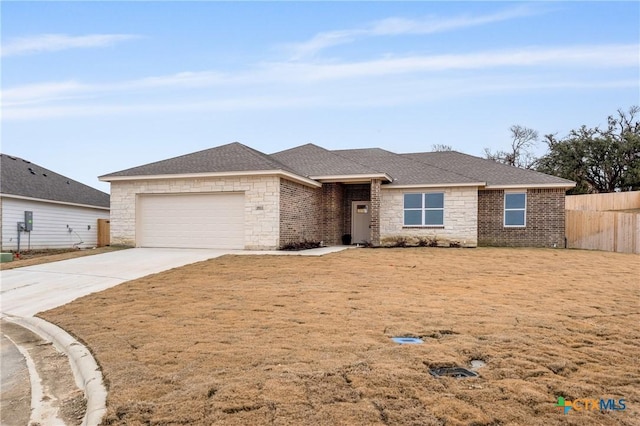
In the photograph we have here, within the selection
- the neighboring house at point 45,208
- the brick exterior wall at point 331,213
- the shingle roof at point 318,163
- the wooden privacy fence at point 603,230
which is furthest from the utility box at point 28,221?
the wooden privacy fence at point 603,230

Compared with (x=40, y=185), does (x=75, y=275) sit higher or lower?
lower

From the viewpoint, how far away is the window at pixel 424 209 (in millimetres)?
18984

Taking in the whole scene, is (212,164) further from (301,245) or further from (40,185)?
(40,185)

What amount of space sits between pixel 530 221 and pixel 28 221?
76.6ft

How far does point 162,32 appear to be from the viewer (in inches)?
570

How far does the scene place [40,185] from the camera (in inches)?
888

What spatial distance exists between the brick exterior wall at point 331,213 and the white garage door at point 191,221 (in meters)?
4.83

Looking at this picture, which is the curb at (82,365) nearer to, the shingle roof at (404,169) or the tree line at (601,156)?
the shingle roof at (404,169)

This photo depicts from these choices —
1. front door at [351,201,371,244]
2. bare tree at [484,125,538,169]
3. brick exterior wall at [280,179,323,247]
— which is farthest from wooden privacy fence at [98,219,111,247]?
bare tree at [484,125,538,169]

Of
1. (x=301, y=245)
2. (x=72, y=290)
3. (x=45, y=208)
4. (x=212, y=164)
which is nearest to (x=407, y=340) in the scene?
(x=72, y=290)

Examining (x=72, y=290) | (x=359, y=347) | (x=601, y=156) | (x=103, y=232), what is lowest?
(x=72, y=290)

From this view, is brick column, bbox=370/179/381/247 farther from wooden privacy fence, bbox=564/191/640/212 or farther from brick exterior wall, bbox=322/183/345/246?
wooden privacy fence, bbox=564/191/640/212

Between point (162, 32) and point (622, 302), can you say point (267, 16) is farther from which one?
point (622, 302)

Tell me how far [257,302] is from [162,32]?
11.2 meters
